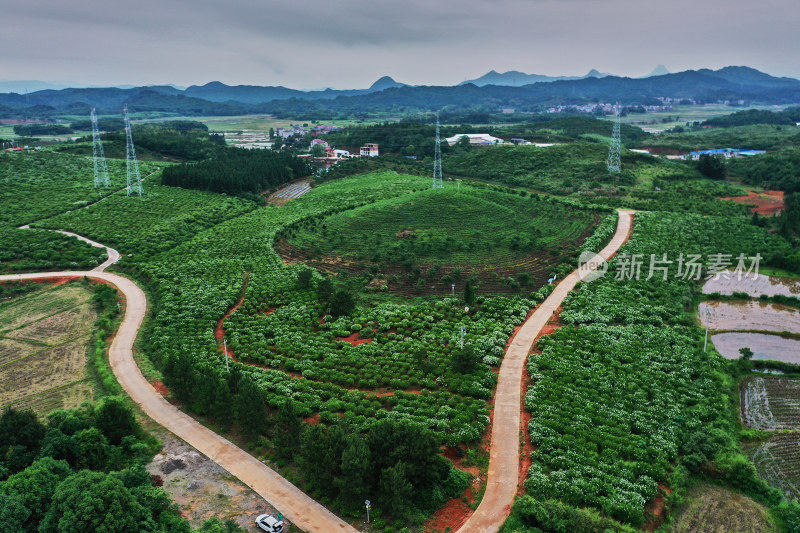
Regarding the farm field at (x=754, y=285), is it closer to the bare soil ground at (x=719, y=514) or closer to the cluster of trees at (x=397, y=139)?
the bare soil ground at (x=719, y=514)

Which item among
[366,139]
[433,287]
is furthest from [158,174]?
[433,287]

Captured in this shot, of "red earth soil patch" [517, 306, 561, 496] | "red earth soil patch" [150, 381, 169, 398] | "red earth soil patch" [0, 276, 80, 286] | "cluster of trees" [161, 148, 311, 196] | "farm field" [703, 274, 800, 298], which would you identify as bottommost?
"red earth soil patch" [150, 381, 169, 398]

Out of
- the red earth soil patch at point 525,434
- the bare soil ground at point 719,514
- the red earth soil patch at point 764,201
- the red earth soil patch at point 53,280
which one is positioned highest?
the red earth soil patch at point 764,201

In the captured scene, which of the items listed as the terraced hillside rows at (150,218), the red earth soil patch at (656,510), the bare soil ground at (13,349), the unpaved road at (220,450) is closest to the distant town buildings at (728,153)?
the terraced hillside rows at (150,218)

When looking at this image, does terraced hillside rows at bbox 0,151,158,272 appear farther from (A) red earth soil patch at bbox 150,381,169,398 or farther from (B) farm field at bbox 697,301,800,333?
(B) farm field at bbox 697,301,800,333

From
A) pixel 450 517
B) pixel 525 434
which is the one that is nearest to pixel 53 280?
pixel 450 517

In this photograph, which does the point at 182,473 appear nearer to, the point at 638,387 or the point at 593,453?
the point at 593,453

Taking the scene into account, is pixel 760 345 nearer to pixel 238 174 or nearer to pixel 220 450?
pixel 220 450

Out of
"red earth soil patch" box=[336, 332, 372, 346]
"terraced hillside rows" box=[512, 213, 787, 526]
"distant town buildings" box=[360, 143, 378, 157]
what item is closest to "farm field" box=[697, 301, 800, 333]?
"terraced hillside rows" box=[512, 213, 787, 526]

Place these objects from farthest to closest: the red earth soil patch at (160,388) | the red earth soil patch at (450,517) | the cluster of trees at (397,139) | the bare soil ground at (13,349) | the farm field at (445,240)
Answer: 1. the cluster of trees at (397,139)
2. the farm field at (445,240)
3. the bare soil ground at (13,349)
4. the red earth soil patch at (160,388)
5. the red earth soil patch at (450,517)
